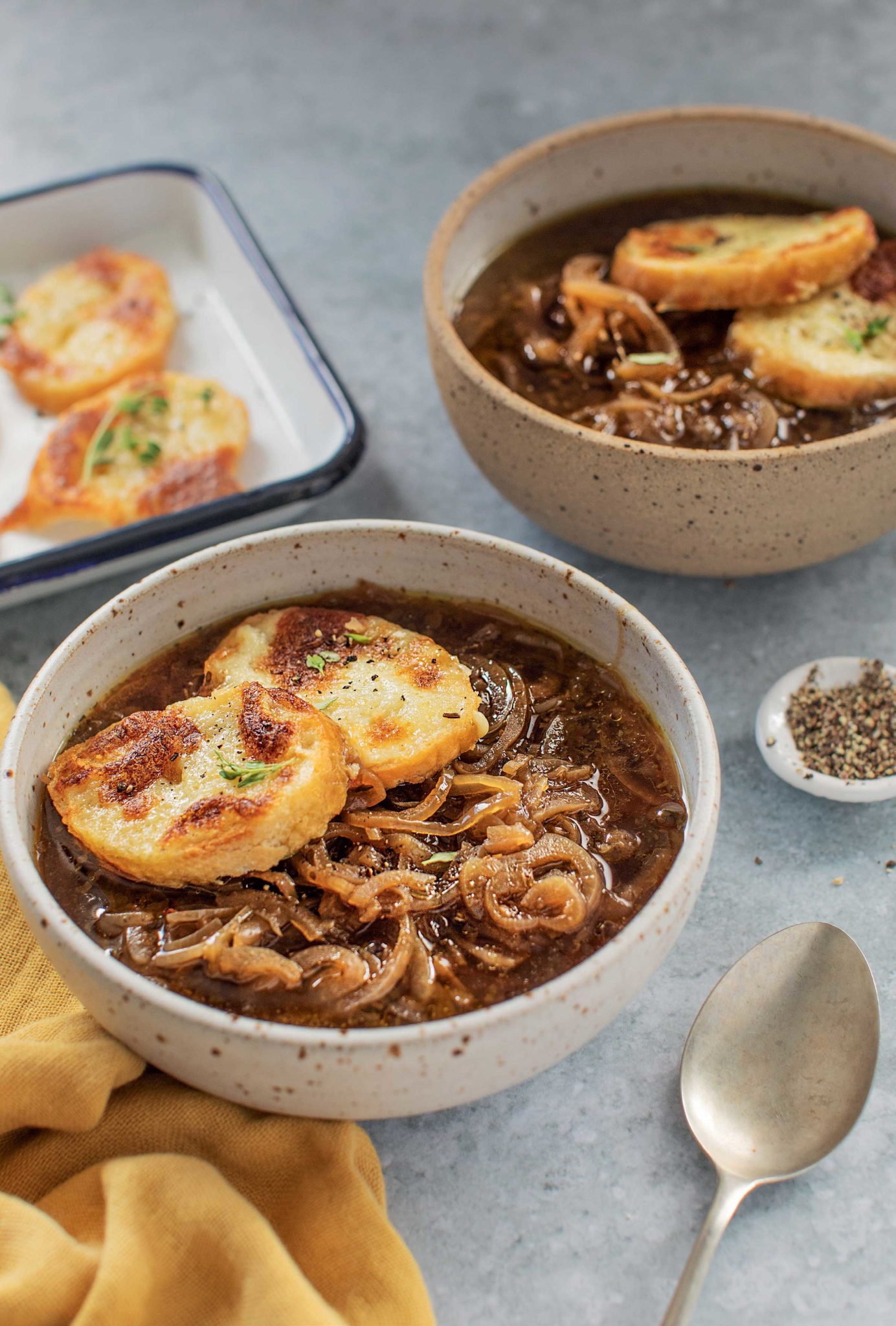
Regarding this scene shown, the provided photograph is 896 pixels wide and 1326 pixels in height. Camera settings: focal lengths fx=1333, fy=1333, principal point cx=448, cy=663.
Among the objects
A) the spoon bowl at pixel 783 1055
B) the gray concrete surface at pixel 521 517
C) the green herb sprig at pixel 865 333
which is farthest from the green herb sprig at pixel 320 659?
the green herb sprig at pixel 865 333

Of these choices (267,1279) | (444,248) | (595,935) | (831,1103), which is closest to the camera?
(267,1279)

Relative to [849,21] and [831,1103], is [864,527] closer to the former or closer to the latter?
[831,1103]

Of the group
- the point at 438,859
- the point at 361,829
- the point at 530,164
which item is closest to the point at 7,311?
the point at 530,164

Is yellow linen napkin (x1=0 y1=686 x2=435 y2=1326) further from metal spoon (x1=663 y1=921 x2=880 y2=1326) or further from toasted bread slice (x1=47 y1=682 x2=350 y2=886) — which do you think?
metal spoon (x1=663 y1=921 x2=880 y2=1326)

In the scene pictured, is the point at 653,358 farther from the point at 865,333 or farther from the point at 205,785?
the point at 205,785

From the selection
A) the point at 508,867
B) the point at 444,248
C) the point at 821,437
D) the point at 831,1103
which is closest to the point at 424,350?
the point at 444,248

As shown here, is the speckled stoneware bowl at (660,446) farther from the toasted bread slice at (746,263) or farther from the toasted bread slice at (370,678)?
the toasted bread slice at (370,678)
